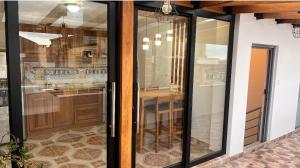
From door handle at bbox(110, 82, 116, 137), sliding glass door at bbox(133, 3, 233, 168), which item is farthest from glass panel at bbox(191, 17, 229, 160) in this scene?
door handle at bbox(110, 82, 116, 137)

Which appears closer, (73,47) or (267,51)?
(73,47)

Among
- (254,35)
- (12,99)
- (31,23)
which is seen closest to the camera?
(12,99)

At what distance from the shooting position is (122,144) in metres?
2.52

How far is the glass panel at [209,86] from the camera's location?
10.5 ft

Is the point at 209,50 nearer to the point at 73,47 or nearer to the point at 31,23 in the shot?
the point at 73,47

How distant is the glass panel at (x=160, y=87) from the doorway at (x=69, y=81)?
0.39 meters

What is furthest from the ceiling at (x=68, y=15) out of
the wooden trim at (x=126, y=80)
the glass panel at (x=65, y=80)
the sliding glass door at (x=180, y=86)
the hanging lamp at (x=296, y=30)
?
the hanging lamp at (x=296, y=30)

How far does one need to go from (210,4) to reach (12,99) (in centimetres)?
219

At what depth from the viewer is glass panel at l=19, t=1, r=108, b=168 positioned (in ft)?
7.46

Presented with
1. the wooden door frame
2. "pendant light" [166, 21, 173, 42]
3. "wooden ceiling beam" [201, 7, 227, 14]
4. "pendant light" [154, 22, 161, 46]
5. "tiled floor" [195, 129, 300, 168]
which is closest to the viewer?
"pendant light" [154, 22, 161, 46]

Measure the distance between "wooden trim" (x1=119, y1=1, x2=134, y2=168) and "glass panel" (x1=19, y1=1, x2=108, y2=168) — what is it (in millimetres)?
188

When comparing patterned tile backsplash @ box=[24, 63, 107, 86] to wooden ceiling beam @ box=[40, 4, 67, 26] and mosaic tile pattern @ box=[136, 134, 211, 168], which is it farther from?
mosaic tile pattern @ box=[136, 134, 211, 168]

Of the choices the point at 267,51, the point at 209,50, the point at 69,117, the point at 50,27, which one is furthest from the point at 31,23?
the point at 267,51

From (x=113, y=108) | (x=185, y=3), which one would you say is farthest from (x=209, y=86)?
(x=113, y=108)
